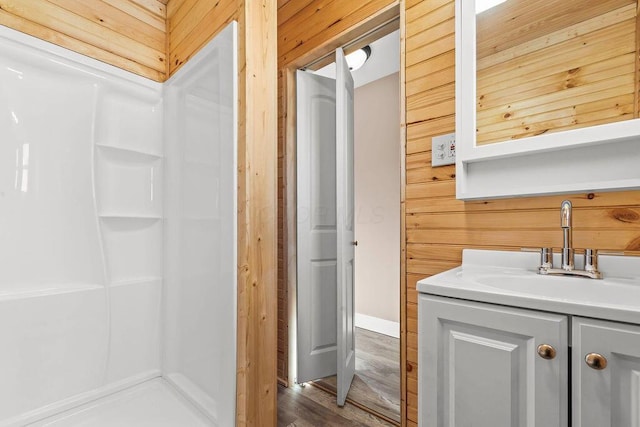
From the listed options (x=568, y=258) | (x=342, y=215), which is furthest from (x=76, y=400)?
(x=568, y=258)

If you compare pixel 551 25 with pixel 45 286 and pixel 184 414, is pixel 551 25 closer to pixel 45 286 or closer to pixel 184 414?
Result: pixel 184 414

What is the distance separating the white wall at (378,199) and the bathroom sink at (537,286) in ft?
5.62

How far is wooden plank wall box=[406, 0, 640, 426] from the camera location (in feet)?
3.39

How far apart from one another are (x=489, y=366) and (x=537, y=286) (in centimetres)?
34

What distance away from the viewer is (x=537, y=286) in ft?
2.91

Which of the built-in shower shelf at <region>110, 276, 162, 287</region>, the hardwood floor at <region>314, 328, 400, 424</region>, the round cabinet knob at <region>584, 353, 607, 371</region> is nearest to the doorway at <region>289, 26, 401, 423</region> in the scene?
the hardwood floor at <region>314, 328, 400, 424</region>

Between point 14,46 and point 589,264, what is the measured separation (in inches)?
96.3

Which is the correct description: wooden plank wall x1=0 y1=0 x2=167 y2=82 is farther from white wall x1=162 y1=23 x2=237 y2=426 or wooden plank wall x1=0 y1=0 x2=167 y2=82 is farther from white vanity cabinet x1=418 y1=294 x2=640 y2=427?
white vanity cabinet x1=418 y1=294 x2=640 y2=427

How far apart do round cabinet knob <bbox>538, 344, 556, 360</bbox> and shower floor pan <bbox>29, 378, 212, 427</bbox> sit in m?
1.41

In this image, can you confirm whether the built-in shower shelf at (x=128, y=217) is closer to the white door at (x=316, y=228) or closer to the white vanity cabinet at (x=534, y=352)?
Result: the white door at (x=316, y=228)

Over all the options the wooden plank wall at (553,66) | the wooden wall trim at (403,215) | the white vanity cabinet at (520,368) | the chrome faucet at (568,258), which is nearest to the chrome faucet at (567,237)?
the chrome faucet at (568,258)

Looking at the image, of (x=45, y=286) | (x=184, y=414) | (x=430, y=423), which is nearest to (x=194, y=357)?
(x=184, y=414)

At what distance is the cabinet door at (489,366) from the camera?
2.08 feet

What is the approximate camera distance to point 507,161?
1.09 meters
